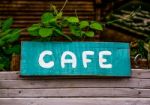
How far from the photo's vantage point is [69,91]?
139 inches

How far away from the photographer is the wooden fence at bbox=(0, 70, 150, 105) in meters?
3.52

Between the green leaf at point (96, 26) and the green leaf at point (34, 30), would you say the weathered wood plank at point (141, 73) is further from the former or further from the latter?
the green leaf at point (34, 30)

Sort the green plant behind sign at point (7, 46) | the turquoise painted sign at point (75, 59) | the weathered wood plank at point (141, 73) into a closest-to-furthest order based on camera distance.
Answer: the turquoise painted sign at point (75, 59)
the weathered wood plank at point (141, 73)
the green plant behind sign at point (7, 46)

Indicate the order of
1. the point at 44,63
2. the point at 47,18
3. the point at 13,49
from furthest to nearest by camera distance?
the point at 13,49 < the point at 47,18 < the point at 44,63

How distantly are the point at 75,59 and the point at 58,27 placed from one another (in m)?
0.37

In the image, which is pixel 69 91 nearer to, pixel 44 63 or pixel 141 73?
pixel 44 63

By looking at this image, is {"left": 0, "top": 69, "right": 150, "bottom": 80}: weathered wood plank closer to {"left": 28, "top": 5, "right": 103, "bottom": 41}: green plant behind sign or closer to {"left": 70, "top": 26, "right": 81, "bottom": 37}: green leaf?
{"left": 28, "top": 5, "right": 103, "bottom": 41}: green plant behind sign

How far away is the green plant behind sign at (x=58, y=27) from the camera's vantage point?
12.0ft

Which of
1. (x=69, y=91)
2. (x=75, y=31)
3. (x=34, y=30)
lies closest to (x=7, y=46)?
(x=34, y=30)

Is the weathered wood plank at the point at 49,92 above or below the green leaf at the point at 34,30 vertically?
below

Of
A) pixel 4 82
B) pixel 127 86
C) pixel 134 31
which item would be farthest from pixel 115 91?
pixel 134 31

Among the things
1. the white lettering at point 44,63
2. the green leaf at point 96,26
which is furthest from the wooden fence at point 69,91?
the green leaf at point 96,26

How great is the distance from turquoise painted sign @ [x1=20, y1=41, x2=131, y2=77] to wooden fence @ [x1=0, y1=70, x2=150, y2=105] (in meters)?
0.07

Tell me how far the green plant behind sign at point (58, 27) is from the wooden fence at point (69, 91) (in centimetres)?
36
